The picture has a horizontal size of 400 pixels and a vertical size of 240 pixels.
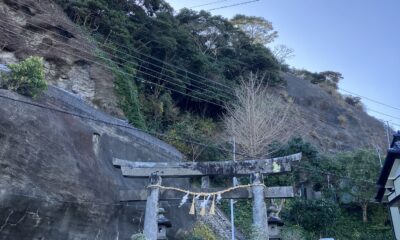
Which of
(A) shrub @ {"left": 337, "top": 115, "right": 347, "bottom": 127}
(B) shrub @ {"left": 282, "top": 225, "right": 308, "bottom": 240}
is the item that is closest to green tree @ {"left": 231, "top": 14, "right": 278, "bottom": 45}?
(A) shrub @ {"left": 337, "top": 115, "right": 347, "bottom": 127}

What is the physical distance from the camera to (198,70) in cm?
2458

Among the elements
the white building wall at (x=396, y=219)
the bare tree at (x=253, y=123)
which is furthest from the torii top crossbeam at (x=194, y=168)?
the bare tree at (x=253, y=123)

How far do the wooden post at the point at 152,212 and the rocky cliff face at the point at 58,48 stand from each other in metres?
7.68

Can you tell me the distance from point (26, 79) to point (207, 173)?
5.74 meters

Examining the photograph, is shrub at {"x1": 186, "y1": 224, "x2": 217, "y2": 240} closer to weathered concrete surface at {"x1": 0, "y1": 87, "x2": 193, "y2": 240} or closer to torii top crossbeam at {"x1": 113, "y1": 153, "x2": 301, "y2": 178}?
weathered concrete surface at {"x1": 0, "y1": 87, "x2": 193, "y2": 240}

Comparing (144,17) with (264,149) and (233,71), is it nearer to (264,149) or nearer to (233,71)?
(233,71)

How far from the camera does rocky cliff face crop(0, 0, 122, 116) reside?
17672 millimetres

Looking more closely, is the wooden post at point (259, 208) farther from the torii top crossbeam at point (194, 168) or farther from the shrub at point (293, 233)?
the shrub at point (293, 233)

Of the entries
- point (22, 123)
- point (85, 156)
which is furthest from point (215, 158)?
point (22, 123)

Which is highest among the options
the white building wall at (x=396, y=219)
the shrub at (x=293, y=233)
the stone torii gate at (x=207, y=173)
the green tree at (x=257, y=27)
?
the green tree at (x=257, y=27)

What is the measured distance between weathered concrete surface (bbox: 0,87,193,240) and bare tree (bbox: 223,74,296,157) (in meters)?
9.29

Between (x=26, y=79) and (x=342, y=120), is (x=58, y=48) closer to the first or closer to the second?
(x=26, y=79)

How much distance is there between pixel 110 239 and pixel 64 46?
11.2 m

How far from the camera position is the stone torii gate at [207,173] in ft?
34.2
